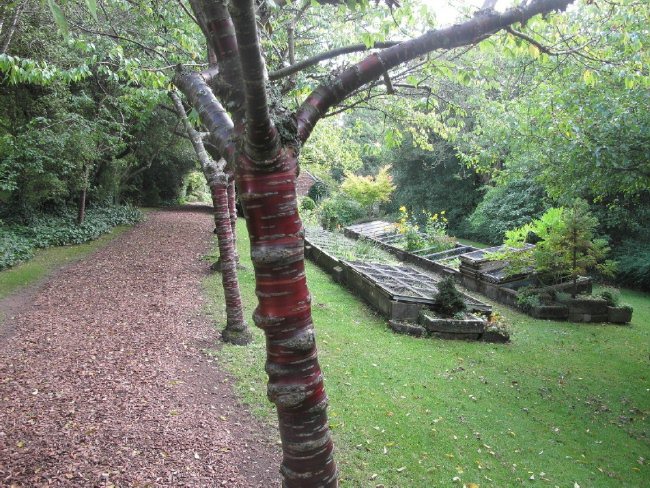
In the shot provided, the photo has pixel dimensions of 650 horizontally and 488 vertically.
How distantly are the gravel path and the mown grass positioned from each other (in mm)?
926

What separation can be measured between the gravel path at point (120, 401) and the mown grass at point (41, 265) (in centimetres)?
93

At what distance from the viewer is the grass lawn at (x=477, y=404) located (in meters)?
4.84

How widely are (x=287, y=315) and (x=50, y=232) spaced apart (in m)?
15.9

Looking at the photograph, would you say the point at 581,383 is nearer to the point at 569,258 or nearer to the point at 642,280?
the point at 569,258

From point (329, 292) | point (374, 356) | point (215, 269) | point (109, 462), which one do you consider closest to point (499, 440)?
point (374, 356)

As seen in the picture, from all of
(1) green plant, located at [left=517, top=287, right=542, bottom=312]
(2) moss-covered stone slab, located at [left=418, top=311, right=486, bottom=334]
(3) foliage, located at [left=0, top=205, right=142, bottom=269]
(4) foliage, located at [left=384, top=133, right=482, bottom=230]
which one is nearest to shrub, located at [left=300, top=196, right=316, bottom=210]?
(4) foliage, located at [left=384, top=133, right=482, bottom=230]

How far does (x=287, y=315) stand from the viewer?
223 cm

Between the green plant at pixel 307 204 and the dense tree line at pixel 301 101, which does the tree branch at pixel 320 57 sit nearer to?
the dense tree line at pixel 301 101

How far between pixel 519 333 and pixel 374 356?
12.8 ft

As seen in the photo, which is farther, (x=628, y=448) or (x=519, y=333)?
(x=519, y=333)

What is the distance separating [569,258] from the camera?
11.3m

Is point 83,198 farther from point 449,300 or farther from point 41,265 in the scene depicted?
point 449,300

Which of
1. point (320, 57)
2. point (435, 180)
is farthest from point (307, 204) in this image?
point (320, 57)

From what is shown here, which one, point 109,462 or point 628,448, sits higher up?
point 109,462
